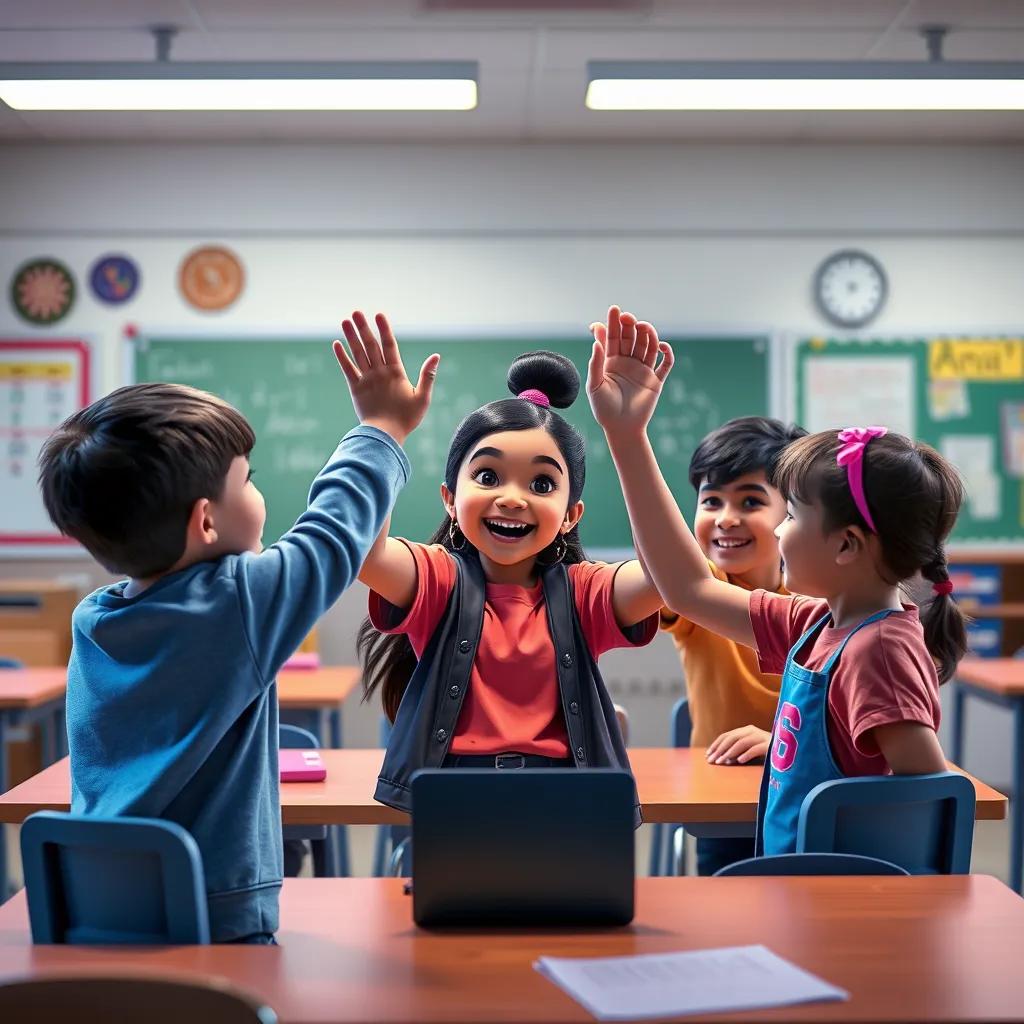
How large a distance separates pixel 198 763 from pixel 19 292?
439 cm

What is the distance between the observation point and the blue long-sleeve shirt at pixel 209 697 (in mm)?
1271

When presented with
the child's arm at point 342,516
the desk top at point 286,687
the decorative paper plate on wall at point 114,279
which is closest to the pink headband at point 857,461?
the child's arm at point 342,516

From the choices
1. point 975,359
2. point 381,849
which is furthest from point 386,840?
point 975,359

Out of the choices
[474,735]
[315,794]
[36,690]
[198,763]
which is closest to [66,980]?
[198,763]

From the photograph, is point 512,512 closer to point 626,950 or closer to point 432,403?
→ point 626,950

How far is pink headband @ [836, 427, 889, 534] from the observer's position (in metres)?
1.69

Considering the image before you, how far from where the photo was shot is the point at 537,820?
3.95 feet

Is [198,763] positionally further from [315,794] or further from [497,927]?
[315,794]

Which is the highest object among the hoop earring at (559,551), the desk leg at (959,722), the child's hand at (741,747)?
the hoop earring at (559,551)

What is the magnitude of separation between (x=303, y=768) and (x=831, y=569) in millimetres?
1141

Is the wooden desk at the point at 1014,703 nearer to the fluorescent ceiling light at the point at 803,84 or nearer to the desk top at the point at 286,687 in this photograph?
the fluorescent ceiling light at the point at 803,84

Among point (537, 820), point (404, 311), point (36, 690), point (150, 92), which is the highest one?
point (150, 92)

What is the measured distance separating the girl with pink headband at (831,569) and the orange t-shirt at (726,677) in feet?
1.93

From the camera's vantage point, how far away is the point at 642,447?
1664 millimetres
